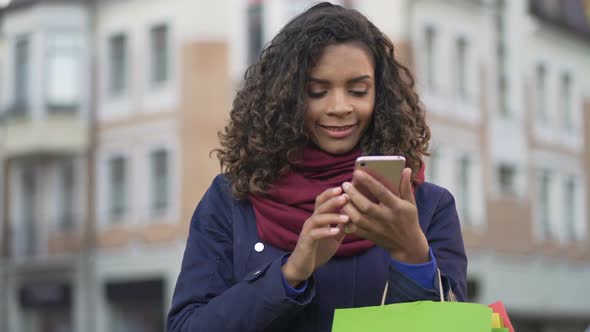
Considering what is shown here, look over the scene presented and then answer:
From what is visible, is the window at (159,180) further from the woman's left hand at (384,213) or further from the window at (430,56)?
the woman's left hand at (384,213)

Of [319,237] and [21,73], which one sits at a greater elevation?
[319,237]

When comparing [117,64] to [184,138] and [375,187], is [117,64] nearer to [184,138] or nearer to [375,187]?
[184,138]

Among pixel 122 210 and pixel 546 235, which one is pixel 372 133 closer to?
pixel 122 210

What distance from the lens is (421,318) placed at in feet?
5.92

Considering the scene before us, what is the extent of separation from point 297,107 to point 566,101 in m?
22.8

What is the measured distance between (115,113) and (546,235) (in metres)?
9.25

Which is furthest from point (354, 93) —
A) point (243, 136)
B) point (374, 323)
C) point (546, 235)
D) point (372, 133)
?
point (546, 235)

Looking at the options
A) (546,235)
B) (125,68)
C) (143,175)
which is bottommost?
(546,235)

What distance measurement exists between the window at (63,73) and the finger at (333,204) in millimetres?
20986

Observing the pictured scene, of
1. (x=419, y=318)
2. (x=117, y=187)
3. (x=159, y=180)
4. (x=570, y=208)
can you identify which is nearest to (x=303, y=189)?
(x=419, y=318)

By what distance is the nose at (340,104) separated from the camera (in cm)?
203

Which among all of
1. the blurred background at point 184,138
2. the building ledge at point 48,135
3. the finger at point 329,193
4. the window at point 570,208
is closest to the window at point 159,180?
the blurred background at point 184,138

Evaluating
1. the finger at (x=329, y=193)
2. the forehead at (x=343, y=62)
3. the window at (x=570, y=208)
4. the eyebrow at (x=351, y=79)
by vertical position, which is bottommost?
the window at (x=570, y=208)

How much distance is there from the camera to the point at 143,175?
21672 millimetres
